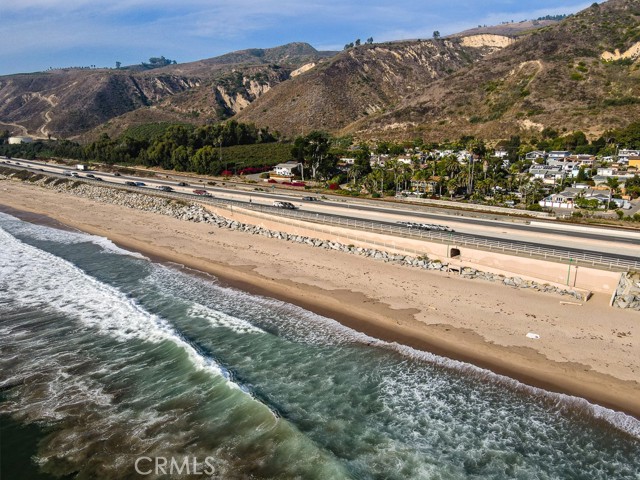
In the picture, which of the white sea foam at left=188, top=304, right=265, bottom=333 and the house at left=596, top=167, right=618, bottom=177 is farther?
the house at left=596, top=167, right=618, bottom=177

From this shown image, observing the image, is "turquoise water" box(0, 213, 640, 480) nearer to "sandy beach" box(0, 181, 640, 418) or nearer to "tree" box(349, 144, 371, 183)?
"sandy beach" box(0, 181, 640, 418)

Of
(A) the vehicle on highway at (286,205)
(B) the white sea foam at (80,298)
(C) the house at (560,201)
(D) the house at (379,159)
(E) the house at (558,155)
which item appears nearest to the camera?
(B) the white sea foam at (80,298)

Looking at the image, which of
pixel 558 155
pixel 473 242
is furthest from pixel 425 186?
pixel 558 155

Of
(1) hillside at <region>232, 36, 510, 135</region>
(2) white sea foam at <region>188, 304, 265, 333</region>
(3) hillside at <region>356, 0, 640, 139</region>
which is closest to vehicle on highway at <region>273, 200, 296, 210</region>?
(2) white sea foam at <region>188, 304, 265, 333</region>

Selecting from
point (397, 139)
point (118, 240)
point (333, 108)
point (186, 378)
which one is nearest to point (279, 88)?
point (333, 108)

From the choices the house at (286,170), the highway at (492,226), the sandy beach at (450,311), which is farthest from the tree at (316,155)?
the sandy beach at (450,311)

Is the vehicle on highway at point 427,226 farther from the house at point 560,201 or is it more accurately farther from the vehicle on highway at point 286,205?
the house at point 560,201
